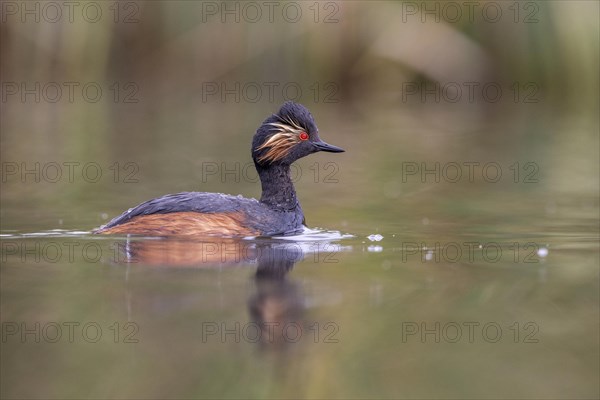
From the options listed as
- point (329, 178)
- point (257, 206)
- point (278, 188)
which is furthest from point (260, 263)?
point (329, 178)

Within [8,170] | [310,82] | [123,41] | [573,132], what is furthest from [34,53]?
[573,132]

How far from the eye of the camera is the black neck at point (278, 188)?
979 centimetres

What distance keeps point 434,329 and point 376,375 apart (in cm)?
87

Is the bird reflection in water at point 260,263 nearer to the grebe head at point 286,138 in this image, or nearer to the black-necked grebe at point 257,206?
the black-necked grebe at point 257,206

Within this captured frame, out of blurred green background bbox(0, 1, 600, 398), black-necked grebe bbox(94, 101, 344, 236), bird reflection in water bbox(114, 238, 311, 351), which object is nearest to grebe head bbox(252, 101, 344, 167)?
black-necked grebe bbox(94, 101, 344, 236)

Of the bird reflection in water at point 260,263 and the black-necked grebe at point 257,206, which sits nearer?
the bird reflection in water at point 260,263

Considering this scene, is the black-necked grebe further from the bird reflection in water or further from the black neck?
the bird reflection in water

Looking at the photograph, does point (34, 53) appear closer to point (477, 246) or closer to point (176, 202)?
point (176, 202)

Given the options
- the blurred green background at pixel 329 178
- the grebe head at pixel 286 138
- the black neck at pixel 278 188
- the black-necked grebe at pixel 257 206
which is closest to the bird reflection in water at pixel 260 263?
the blurred green background at pixel 329 178

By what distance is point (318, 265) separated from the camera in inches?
293

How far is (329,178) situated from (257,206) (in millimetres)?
3962

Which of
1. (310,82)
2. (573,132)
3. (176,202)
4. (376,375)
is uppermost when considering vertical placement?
(310,82)

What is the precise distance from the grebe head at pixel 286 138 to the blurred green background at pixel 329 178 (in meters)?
0.69

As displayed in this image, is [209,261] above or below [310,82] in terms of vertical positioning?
below
